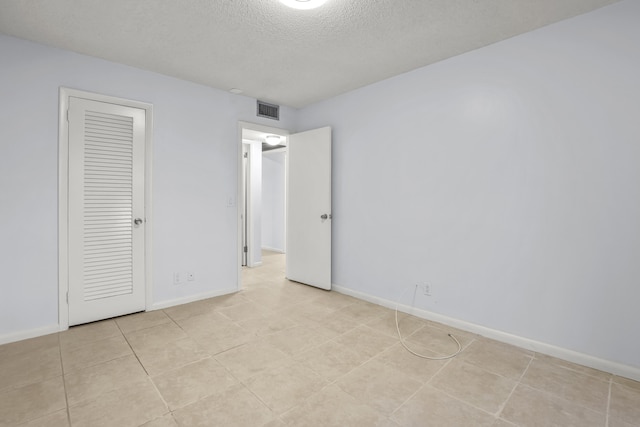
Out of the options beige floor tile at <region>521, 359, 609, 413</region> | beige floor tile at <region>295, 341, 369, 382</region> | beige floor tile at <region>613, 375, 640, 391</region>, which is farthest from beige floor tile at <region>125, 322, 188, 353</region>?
beige floor tile at <region>613, 375, 640, 391</region>

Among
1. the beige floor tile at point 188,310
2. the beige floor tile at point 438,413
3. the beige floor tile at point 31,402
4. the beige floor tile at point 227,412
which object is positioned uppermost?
the beige floor tile at point 188,310

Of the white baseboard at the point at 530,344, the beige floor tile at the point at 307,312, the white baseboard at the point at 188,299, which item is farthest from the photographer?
the white baseboard at the point at 188,299

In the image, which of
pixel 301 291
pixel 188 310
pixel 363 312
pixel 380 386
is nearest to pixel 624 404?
pixel 380 386

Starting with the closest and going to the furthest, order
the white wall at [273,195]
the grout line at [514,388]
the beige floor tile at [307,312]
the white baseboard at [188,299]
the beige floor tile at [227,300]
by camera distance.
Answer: the grout line at [514,388] < the beige floor tile at [307,312] < the white baseboard at [188,299] < the beige floor tile at [227,300] < the white wall at [273,195]

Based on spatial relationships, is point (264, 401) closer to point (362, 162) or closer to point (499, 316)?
point (499, 316)

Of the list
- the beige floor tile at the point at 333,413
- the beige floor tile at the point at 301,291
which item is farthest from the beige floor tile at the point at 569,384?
the beige floor tile at the point at 301,291

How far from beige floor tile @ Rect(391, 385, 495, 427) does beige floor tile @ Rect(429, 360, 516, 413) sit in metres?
0.07

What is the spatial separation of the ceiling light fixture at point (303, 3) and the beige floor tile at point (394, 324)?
2663 millimetres

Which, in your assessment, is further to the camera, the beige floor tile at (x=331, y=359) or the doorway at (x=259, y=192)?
the doorway at (x=259, y=192)

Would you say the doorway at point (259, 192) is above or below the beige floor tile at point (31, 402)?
above

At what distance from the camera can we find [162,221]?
3.38 metres

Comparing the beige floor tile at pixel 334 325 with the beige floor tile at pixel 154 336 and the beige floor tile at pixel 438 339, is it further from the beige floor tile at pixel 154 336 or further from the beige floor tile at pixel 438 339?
the beige floor tile at pixel 154 336

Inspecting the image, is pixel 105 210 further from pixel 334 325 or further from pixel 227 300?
pixel 334 325

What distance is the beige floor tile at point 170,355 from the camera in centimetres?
223
